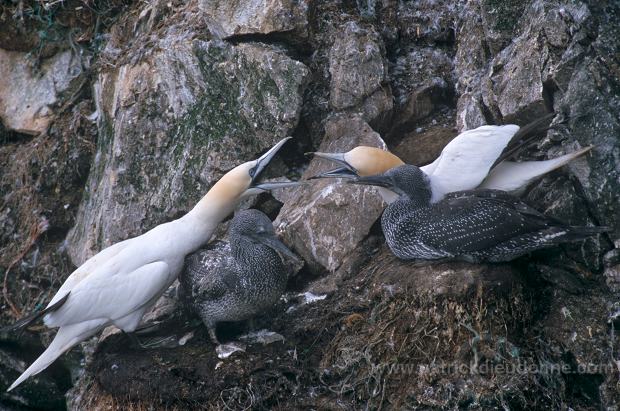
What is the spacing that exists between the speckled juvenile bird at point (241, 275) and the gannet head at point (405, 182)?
29.4 inches

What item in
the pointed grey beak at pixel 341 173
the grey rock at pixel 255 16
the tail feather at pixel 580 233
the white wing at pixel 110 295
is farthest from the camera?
the grey rock at pixel 255 16

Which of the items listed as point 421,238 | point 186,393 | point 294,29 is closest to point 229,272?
point 186,393

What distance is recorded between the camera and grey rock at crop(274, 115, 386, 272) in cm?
640

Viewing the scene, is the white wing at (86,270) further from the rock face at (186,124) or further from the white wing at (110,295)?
the rock face at (186,124)

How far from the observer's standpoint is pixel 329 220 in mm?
6426

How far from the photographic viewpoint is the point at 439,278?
17.8 feet

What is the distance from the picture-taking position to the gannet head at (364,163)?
6223 millimetres

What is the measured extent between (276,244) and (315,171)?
973 mm

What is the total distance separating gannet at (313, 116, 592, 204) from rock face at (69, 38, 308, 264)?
1.07m

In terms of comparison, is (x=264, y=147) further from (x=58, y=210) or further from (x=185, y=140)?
(x=58, y=210)

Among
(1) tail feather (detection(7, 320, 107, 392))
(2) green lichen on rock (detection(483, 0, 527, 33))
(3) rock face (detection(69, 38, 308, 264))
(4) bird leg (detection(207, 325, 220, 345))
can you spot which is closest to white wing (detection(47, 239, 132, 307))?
(1) tail feather (detection(7, 320, 107, 392))

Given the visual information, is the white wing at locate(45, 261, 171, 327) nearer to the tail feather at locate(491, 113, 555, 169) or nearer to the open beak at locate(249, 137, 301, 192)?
the open beak at locate(249, 137, 301, 192)

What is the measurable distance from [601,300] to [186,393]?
2635mm

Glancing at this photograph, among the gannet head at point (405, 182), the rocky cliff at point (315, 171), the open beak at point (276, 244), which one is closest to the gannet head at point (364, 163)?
the gannet head at point (405, 182)
